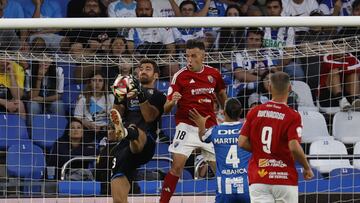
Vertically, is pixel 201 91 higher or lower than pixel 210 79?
lower

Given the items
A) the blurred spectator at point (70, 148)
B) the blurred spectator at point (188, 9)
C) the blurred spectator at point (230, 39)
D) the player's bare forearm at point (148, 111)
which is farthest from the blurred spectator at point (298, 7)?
the player's bare forearm at point (148, 111)

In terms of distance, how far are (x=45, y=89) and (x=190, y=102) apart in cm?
275

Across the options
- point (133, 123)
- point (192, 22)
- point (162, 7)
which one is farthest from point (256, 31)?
point (133, 123)

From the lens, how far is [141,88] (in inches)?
462

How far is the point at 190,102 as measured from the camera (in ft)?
41.3

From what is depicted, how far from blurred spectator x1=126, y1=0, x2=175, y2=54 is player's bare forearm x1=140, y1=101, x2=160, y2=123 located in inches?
101

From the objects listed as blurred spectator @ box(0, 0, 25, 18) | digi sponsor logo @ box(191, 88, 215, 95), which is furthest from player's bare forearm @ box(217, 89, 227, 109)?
blurred spectator @ box(0, 0, 25, 18)

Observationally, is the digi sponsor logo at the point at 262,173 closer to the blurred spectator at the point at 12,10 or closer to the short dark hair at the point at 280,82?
the short dark hair at the point at 280,82

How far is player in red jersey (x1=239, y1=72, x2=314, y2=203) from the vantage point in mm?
9750

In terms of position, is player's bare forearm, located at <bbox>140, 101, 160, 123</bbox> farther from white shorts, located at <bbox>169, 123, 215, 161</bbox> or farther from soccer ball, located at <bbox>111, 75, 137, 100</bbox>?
white shorts, located at <bbox>169, 123, 215, 161</bbox>

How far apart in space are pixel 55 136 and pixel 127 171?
9.09ft

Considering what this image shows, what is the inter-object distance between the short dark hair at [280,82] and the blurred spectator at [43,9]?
660 centimetres

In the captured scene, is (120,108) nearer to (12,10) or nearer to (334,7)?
(12,10)

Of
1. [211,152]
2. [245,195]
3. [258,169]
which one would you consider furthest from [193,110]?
[258,169]
